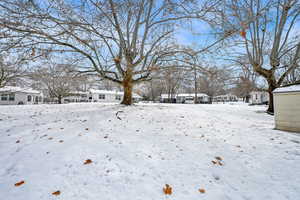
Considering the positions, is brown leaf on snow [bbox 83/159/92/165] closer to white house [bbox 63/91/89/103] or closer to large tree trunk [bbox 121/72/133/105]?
large tree trunk [bbox 121/72/133/105]

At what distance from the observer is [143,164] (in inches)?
97.4

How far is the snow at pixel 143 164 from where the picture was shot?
6.22 feet

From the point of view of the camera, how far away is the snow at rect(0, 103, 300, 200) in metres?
1.90

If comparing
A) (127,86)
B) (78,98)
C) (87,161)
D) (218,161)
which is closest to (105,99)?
(78,98)

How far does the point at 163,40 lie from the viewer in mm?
8484

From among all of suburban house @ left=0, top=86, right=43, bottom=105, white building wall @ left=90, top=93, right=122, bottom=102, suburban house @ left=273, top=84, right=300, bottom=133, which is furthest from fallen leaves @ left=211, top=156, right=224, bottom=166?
white building wall @ left=90, top=93, right=122, bottom=102

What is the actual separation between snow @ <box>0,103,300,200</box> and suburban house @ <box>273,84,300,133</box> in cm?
72

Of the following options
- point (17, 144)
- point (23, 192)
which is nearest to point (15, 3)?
point (17, 144)

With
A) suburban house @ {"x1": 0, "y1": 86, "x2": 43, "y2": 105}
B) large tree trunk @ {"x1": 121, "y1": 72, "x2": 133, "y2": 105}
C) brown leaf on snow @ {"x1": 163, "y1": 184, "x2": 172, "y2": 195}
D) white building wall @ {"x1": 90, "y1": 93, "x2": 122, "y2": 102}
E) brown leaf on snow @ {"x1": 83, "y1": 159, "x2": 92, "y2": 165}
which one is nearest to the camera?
brown leaf on snow @ {"x1": 163, "y1": 184, "x2": 172, "y2": 195}

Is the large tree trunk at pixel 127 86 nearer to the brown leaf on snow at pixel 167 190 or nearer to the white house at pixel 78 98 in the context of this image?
the brown leaf on snow at pixel 167 190

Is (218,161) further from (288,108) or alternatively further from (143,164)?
(288,108)

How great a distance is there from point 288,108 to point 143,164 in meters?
5.20

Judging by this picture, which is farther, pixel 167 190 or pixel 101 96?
pixel 101 96

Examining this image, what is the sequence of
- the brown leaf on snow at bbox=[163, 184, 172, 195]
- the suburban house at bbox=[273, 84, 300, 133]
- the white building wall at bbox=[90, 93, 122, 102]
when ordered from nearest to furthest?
the brown leaf on snow at bbox=[163, 184, 172, 195] < the suburban house at bbox=[273, 84, 300, 133] < the white building wall at bbox=[90, 93, 122, 102]
